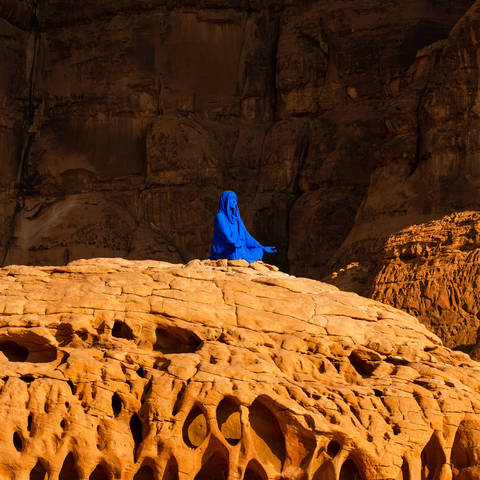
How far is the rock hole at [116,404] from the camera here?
36.0 feet

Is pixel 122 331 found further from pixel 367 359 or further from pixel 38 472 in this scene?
pixel 367 359

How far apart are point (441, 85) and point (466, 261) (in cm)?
634

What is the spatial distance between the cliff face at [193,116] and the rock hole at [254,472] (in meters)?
13.6

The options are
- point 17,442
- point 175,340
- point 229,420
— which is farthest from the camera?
point 175,340

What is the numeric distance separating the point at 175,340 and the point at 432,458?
3.02 meters

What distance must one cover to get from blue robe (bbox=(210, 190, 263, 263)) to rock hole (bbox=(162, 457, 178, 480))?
5.23m

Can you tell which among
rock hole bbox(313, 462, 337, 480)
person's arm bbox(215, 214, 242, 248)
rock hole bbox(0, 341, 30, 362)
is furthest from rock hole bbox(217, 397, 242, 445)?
person's arm bbox(215, 214, 242, 248)

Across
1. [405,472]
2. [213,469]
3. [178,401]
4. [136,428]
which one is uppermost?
[178,401]

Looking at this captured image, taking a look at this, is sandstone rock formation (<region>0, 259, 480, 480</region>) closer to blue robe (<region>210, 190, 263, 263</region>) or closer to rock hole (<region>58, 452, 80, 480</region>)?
rock hole (<region>58, 452, 80, 480</region>)

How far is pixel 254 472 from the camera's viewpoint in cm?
1099

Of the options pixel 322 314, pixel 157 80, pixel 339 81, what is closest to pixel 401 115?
pixel 339 81

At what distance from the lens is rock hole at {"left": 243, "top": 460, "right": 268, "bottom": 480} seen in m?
10.8

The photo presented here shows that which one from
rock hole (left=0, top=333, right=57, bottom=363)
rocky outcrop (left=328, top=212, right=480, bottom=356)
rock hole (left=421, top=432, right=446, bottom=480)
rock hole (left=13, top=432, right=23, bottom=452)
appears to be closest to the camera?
rock hole (left=13, top=432, right=23, bottom=452)

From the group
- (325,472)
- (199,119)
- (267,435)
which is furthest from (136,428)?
(199,119)
